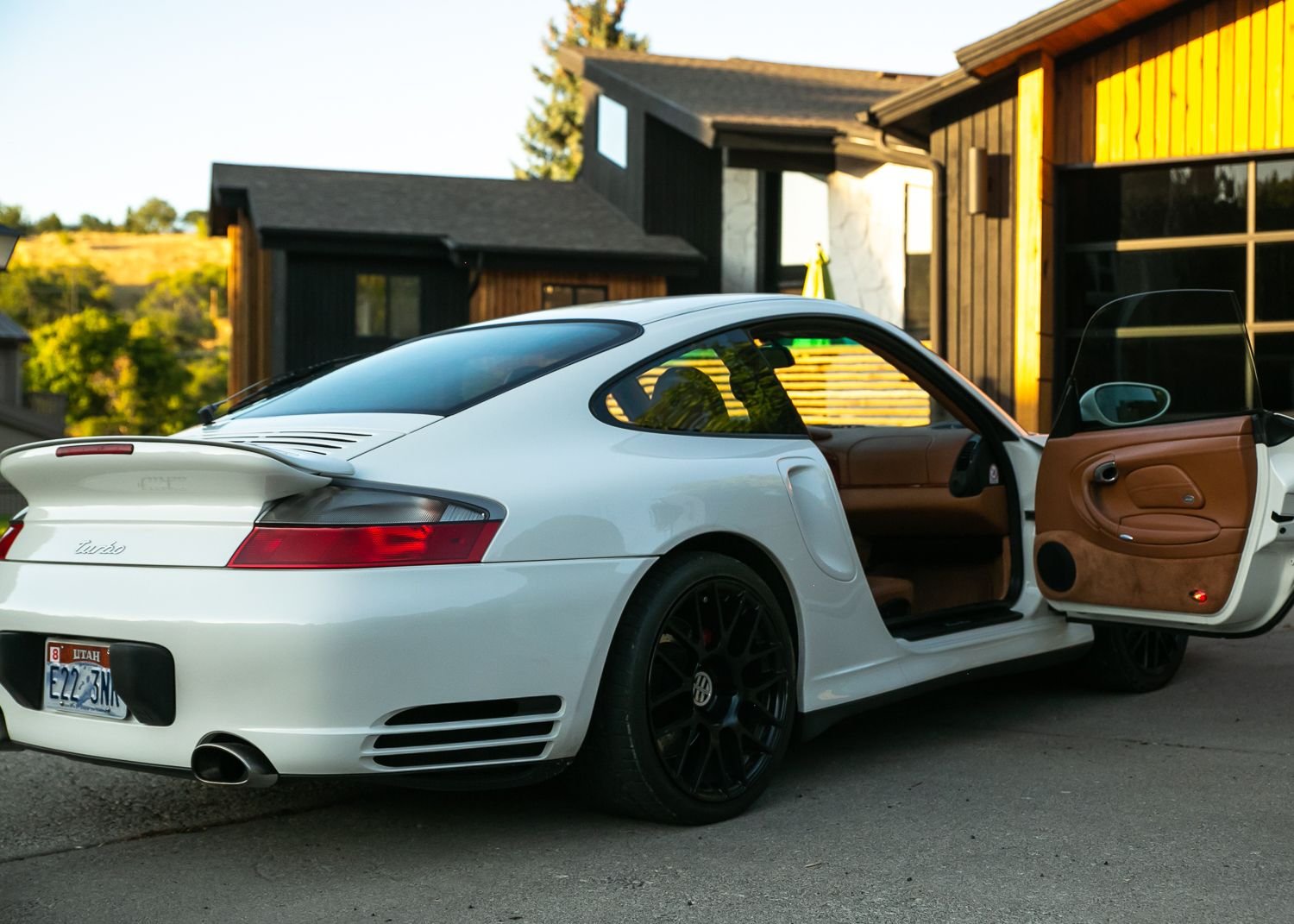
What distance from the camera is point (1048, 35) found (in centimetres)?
938

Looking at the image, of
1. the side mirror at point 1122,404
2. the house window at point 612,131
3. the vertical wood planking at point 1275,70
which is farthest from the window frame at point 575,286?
the side mirror at point 1122,404

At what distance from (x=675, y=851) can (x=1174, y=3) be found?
→ 26.2ft

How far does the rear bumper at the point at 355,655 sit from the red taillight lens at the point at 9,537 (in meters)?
0.32

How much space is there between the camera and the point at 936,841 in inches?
138

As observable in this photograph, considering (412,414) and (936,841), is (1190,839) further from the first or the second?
(412,414)

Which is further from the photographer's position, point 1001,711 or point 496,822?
point 1001,711

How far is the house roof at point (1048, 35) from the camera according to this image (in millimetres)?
9250

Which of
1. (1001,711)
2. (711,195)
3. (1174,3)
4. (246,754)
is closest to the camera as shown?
(246,754)

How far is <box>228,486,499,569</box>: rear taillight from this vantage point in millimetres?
3104

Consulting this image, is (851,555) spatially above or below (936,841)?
above

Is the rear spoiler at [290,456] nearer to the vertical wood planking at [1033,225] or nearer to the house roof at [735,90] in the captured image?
the vertical wood planking at [1033,225]

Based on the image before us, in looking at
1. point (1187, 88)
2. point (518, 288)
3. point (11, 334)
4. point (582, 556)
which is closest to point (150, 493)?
point (582, 556)

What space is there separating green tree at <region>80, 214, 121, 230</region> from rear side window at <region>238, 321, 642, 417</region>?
189125mm

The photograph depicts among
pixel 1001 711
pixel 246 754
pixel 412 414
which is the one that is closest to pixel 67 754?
pixel 246 754
